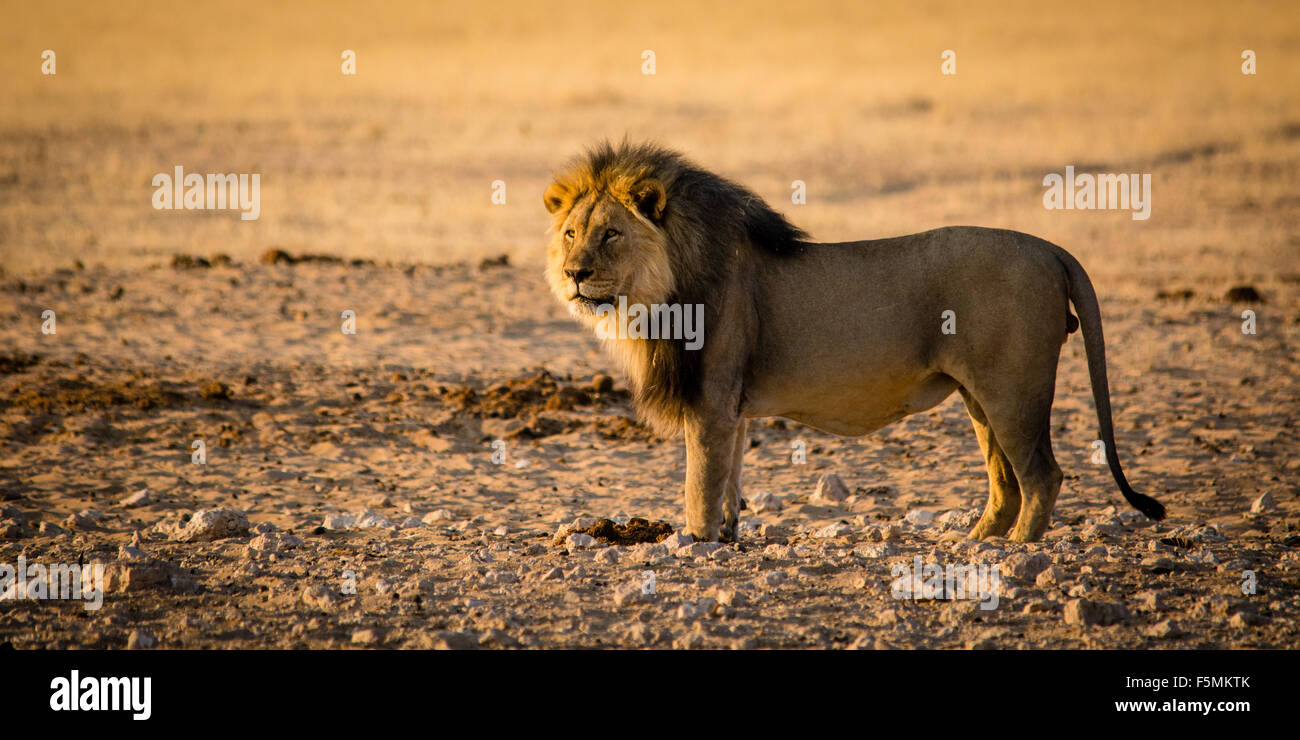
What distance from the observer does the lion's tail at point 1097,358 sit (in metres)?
6.79

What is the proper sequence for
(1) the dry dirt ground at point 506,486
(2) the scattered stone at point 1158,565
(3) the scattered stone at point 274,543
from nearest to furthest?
(1) the dry dirt ground at point 506,486
(2) the scattered stone at point 1158,565
(3) the scattered stone at point 274,543

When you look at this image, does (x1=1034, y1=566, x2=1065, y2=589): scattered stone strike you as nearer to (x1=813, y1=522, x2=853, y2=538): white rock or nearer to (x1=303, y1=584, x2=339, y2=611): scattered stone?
(x1=813, y1=522, x2=853, y2=538): white rock

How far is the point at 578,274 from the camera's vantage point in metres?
6.68

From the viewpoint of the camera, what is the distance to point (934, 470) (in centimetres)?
912

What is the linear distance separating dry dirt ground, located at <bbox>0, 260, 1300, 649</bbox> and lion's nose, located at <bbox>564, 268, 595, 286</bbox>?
134cm

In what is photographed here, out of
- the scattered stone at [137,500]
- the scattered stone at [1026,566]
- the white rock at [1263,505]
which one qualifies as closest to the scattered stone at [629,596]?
the scattered stone at [1026,566]

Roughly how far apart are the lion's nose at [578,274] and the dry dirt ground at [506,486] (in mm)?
1340

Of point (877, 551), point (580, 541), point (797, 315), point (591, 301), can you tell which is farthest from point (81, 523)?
point (877, 551)

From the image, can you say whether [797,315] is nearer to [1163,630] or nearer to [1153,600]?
[1153,600]

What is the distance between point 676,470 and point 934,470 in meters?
1.69

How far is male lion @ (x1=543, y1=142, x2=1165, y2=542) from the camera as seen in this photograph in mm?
6867

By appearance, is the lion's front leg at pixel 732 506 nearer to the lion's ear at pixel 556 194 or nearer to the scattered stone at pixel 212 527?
the lion's ear at pixel 556 194

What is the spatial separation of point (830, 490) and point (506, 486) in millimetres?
2055

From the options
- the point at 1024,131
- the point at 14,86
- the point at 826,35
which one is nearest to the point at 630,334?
the point at 1024,131
